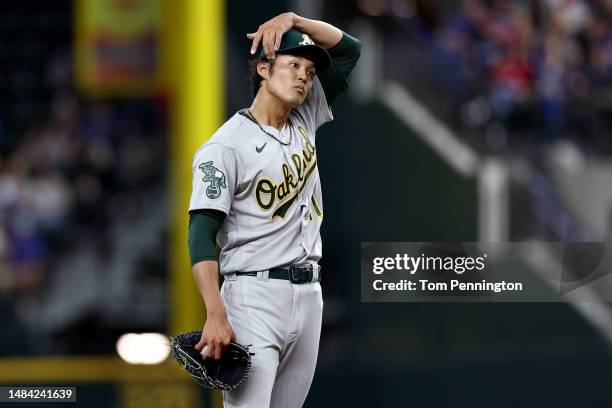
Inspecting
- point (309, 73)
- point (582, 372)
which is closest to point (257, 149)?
point (309, 73)

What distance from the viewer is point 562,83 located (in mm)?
9328

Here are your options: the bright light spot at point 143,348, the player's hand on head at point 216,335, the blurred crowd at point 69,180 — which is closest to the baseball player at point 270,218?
the player's hand on head at point 216,335

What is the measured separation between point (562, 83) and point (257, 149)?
619 centimetres

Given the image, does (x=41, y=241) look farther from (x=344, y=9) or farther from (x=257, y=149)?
(x=257, y=149)

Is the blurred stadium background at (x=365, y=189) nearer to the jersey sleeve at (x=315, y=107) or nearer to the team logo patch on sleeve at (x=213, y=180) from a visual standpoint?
the jersey sleeve at (x=315, y=107)

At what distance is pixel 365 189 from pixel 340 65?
431 cm

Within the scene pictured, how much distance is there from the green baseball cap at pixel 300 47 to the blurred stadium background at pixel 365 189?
362 centimetres

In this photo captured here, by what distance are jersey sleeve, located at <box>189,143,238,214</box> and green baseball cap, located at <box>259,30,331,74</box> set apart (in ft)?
1.09

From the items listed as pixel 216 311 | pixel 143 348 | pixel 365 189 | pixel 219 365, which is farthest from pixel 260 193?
pixel 365 189

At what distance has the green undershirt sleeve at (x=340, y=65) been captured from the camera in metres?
3.81

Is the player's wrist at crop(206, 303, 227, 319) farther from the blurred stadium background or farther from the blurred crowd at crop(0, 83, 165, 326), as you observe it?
the blurred crowd at crop(0, 83, 165, 326)

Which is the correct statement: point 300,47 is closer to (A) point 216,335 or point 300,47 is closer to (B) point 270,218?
(B) point 270,218

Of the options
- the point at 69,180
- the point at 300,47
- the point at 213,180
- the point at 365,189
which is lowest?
the point at 69,180

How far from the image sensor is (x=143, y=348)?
24.0 ft
